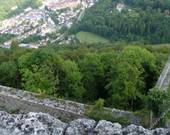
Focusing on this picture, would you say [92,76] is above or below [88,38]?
above

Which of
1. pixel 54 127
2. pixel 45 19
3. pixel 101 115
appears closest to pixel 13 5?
pixel 45 19

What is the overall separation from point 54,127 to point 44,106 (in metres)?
9.57

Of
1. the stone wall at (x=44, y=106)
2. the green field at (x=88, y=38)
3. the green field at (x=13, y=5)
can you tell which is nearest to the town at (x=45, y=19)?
the green field at (x=13, y=5)

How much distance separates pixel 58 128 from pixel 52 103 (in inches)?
376

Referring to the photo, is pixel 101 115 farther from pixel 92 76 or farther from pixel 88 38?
pixel 88 38

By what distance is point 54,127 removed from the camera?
5.84 m

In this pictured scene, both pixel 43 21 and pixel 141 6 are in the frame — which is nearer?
pixel 141 6

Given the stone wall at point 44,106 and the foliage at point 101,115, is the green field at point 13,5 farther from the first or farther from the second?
Answer: the foliage at point 101,115

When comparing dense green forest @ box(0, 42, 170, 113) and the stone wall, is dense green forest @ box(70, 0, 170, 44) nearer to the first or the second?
dense green forest @ box(0, 42, 170, 113)

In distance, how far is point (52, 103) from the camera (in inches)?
604

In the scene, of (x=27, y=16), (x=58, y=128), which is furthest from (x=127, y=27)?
(x=58, y=128)

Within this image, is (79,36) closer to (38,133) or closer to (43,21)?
(43,21)

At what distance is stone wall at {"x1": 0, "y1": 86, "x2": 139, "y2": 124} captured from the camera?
14.7m

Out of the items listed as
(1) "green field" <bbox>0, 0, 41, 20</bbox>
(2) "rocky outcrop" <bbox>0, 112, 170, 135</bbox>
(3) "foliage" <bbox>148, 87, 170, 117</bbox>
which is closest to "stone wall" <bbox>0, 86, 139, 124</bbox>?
(3) "foliage" <bbox>148, 87, 170, 117</bbox>
